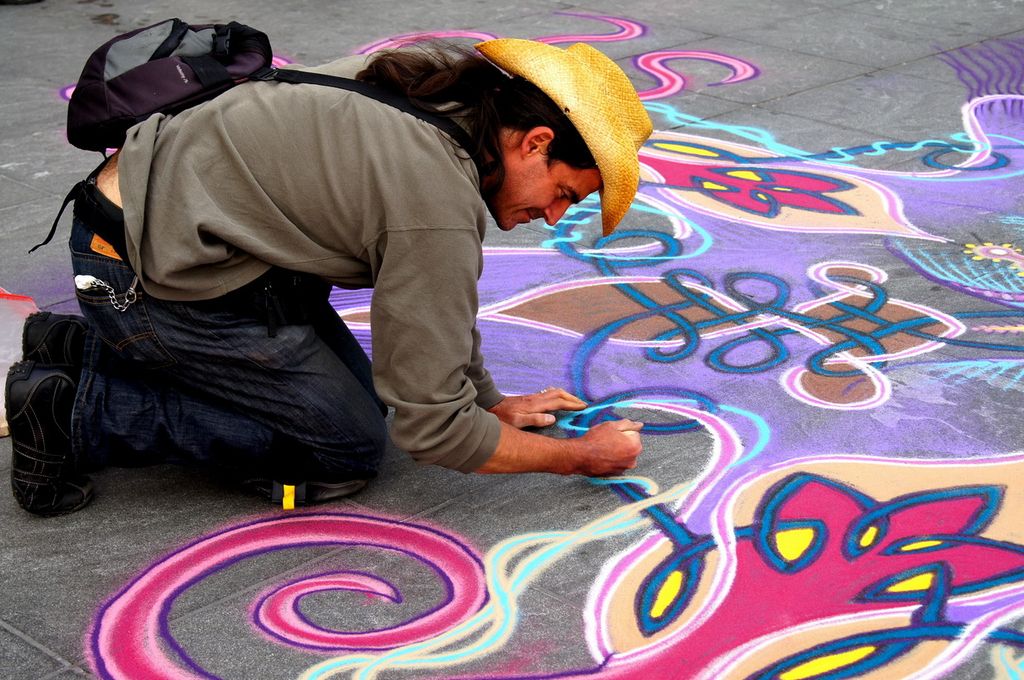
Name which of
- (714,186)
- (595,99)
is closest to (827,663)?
(595,99)

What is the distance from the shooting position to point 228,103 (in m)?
2.57

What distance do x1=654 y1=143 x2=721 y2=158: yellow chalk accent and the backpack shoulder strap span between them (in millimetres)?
3070

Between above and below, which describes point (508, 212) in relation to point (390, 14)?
above

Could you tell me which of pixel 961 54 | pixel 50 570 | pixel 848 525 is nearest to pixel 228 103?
pixel 50 570

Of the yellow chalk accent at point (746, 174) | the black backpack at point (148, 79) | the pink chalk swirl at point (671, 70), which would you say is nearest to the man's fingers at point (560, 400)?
the black backpack at point (148, 79)

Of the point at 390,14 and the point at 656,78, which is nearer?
the point at 656,78

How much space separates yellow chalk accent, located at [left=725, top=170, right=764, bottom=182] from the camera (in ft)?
A: 16.9

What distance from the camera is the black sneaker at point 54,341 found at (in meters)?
2.88

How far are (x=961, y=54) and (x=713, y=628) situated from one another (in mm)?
5773

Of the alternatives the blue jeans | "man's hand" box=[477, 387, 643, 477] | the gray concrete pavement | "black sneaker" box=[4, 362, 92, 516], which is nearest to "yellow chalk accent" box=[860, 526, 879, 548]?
the gray concrete pavement

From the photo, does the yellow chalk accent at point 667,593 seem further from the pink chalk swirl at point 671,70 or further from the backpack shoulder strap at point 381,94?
the pink chalk swirl at point 671,70

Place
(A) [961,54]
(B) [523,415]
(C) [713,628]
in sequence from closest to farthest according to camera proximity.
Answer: (C) [713,628]
(B) [523,415]
(A) [961,54]

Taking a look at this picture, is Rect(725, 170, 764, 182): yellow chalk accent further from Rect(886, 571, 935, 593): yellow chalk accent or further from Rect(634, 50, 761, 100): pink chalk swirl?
Rect(886, 571, 935, 593): yellow chalk accent

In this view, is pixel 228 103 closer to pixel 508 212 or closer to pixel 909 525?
pixel 508 212
